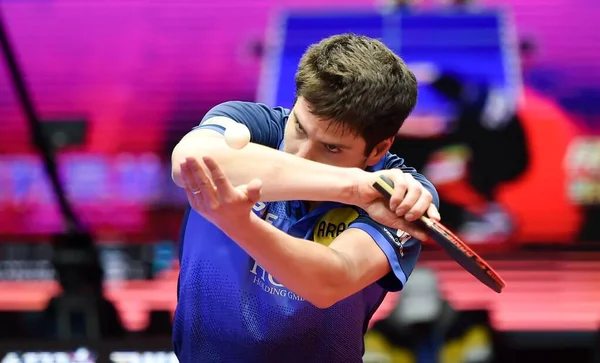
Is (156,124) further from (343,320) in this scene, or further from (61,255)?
(343,320)

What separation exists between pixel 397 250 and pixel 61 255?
126 inches

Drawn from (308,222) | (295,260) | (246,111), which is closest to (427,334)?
(308,222)

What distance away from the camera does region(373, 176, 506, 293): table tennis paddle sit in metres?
2.01

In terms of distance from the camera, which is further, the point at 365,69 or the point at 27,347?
the point at 27,347

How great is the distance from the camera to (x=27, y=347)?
4449 millimetres

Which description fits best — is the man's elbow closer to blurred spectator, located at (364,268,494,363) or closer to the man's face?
the man's face

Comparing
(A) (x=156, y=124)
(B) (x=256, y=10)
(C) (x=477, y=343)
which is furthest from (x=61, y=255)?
(C) (x=477, y=343)

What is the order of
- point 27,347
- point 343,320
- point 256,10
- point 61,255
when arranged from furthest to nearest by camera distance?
point 256,10, point 61,255, point 27,347, point 343,320

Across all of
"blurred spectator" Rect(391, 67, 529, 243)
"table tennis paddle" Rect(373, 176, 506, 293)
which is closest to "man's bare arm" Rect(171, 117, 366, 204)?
"table tennis paddle" Rect(373, 176, 506, 293)

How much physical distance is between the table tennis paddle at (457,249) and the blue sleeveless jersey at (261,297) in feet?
0.77

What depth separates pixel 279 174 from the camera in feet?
7.09

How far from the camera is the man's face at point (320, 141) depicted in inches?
89.4

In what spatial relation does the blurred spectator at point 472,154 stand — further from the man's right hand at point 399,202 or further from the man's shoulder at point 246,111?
the man's right hand at point 399,202

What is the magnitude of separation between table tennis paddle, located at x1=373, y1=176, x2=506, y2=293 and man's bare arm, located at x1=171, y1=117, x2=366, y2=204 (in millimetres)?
103
